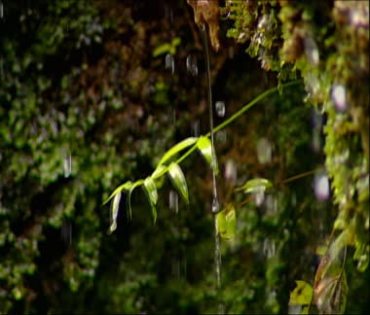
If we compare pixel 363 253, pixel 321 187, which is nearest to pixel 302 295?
pixel 363 253

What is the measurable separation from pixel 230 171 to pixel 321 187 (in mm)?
464

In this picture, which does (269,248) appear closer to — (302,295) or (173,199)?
(173,199)

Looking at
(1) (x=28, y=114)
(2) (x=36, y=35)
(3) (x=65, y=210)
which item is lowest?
(3) (x=65, y=210)

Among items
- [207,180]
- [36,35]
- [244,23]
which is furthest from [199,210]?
[244,23]

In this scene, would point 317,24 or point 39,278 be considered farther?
point 39,278

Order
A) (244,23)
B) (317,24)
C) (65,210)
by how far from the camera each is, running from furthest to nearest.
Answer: (65,210) < (244,23) < (317,24)

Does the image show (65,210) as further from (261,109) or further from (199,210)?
(261,109)

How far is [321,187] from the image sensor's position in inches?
165

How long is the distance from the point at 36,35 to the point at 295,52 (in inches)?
130

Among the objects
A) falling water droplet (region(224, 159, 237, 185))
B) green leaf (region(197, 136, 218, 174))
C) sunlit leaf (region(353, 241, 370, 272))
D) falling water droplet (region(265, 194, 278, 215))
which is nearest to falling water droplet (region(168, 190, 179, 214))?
falling water droplet (region(224, 159, 237, 185))

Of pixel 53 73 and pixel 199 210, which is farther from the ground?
pixel 53 73

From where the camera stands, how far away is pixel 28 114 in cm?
430

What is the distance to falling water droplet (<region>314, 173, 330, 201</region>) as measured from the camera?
13.7 ft

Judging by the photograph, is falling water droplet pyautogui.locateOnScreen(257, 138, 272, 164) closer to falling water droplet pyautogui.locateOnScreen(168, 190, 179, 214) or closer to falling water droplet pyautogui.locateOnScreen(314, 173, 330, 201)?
falling water droplet pyautogui.locateOnScreen(314, 173, 330, 201)
